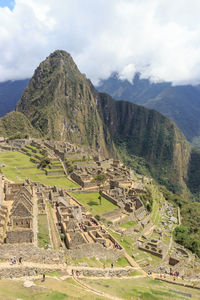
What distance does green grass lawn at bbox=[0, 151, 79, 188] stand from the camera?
185 feet

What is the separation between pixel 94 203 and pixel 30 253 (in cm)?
2805

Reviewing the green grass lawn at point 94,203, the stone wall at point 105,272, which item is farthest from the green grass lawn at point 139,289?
the green grass lawn at point 94,203

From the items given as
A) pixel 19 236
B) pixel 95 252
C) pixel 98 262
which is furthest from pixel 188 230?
pixel 19 236

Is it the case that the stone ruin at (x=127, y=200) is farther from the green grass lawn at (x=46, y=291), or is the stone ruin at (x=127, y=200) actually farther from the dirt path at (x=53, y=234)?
the green grass lawn at (x=46, y=291)

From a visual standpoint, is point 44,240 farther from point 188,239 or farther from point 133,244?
point 188,239

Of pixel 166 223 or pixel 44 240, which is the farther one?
pixel 166 223

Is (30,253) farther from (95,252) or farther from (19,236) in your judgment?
(95,252)

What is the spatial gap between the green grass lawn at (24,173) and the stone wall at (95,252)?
1085 inches

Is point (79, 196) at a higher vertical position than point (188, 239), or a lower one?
higher

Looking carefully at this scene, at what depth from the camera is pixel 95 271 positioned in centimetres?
2528

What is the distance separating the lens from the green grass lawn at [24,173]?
56.3 metres

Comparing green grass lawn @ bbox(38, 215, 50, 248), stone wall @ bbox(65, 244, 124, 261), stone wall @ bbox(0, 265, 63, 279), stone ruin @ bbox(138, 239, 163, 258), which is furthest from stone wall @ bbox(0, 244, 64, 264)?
stone ruin @ bbox(138, 239, 163, 258)

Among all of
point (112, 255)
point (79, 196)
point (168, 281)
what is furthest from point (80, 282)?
point (79, 196)

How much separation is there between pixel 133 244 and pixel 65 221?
508 inches
